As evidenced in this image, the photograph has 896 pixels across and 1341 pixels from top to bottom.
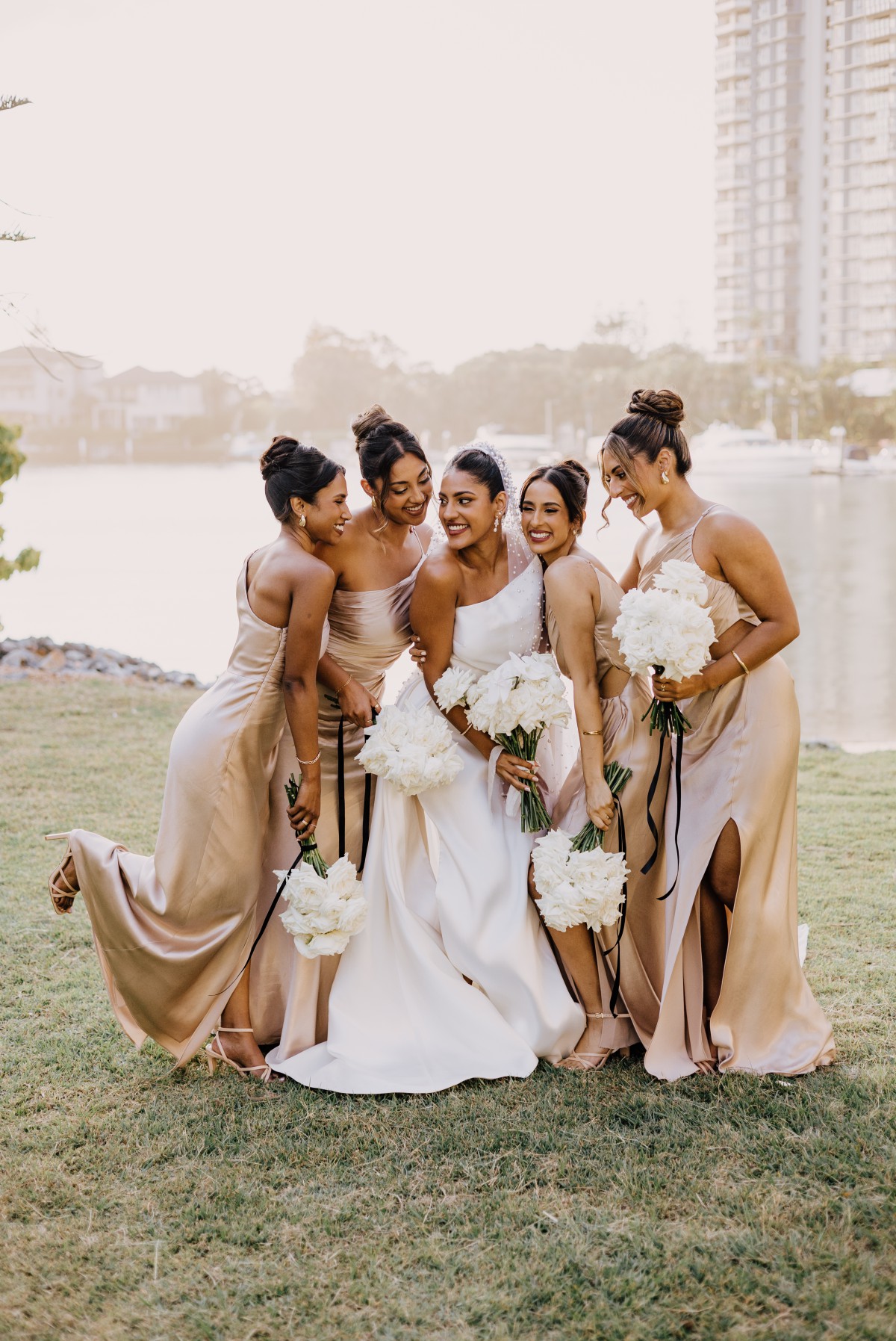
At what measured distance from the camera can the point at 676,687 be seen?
3871 mm

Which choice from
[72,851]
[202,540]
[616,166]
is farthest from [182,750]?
[616,166]

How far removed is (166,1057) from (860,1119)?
2372 mm

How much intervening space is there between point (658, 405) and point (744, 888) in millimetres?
1573

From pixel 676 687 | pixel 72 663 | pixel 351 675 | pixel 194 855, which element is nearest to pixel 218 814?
pixel 194 855

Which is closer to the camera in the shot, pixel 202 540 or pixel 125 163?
pixel 202 540

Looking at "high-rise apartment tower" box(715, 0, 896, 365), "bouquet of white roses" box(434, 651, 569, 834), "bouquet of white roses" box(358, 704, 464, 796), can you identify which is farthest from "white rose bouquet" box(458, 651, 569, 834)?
"high-rise apartment tower" box(715, 0, 896, 365)

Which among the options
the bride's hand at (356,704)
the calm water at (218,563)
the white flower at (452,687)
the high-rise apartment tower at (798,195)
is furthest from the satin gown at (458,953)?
the high-rise apartment tower at (798,195)

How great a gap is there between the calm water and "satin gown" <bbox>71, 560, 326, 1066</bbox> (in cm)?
943

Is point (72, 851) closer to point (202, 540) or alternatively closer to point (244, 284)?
point (202, 540)

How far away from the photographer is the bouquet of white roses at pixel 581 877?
158 inches

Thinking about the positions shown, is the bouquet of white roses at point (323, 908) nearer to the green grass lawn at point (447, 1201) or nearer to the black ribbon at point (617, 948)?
the green grass lawn at point (447, 1201)

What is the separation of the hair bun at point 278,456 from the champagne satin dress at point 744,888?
125 centimetres

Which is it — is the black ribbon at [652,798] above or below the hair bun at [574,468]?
below

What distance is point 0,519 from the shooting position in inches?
2276
